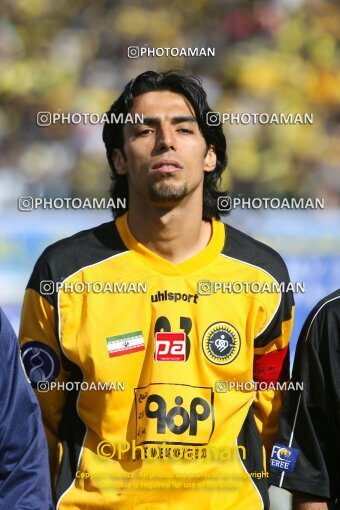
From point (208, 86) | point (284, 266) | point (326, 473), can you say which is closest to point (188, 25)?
point (208, 86)

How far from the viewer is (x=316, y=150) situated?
3.22 metres

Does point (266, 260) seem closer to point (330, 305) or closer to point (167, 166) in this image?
point (330, 305)

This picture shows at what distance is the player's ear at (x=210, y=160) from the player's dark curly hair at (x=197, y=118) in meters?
0.02

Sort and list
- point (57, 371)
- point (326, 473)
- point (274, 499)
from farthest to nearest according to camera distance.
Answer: point (274, 499), point (57, 371), point (326, 473)

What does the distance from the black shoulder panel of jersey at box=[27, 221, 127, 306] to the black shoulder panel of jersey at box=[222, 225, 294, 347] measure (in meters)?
0.33

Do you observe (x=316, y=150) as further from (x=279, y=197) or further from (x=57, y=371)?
(x=57, y=371)

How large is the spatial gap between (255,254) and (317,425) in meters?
0.56

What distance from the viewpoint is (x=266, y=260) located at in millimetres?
2900

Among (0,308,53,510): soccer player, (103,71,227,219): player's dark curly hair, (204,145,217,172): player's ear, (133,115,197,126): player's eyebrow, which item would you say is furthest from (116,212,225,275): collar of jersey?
(0,308,53,510): soccer player

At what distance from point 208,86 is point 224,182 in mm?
320

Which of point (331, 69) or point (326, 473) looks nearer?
point (326, 473)

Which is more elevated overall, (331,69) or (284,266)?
(331,69)

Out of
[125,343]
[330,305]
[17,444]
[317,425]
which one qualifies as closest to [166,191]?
[125,343]

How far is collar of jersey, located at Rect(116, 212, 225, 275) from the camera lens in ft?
9.30
